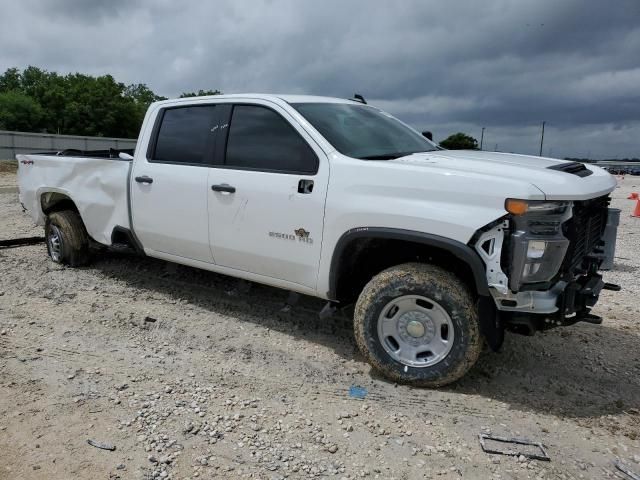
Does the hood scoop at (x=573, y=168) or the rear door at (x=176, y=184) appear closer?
the hood scoop at (x=573, y=168)

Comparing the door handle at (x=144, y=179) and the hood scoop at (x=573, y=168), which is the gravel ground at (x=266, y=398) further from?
the hood scoop at (x=573, y=168)

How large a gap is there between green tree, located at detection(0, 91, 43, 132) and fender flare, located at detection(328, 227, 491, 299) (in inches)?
1971

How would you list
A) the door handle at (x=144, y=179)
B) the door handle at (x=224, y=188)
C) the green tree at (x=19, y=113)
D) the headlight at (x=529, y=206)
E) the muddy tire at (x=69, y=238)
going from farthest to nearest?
the green tree at (x=19, y=113), the muddy tire at (x=69, y=238), the door handle at (x=144, y=179), the door handle at (x=224, y=188), the headlight at (x=529, y=206)

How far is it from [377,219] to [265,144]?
123cm

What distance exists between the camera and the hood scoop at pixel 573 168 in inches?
138

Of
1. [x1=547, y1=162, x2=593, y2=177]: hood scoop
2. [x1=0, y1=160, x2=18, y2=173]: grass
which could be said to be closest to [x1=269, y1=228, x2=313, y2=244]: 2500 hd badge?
[x1=547, y1=162, x2=593, y2=177]: hood scoop

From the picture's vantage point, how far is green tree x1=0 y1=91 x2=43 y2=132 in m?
46.4

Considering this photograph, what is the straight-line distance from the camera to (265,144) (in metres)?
4.21

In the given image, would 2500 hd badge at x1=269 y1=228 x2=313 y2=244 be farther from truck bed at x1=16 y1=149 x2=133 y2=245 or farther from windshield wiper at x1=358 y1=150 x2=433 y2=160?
truck bed at x1=16 y1=149 x2=133 y2=245

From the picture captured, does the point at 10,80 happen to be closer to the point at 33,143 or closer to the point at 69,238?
the point at 33,143

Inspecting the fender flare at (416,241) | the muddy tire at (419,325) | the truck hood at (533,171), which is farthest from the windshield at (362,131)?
the muddy tire at (419,325)

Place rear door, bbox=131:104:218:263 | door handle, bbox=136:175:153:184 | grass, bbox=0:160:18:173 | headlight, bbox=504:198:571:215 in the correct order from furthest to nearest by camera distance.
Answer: grass, bbox=0:160:18:173 → door handle, bbox=136:175:153:184 → rear door, bbox=131:104:218:263 → headlight, bbox=504:198:571:215

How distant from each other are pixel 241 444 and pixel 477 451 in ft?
4.24

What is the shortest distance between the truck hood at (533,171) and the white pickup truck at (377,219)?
13 millimetres
